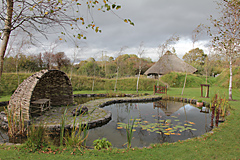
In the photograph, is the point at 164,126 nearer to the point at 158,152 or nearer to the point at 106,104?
the point at 158,152

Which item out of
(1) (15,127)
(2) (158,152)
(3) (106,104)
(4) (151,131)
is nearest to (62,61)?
(3) (106,104)

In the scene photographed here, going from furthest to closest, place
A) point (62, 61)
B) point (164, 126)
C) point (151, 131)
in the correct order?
1. point (62, 61)
2. point (164, 126)
3. point (151, 131)

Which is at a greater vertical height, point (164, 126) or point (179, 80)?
point (179, 80)

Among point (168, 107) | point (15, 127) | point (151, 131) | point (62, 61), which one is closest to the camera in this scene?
point (15, 127)

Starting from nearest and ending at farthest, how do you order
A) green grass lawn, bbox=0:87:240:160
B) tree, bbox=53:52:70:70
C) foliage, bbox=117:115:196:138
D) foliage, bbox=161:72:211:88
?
green grass lawn, bbox=0:87:240:160
foliage, bbox=117:115:196:138
foliage, bbox=161:72:211:88
tree, bbox=53:52:70:70

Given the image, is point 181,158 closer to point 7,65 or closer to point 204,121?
point 204,121

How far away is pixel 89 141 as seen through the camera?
414cm

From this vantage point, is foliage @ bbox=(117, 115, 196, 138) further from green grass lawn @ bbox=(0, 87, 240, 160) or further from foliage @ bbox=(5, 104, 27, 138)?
foliage @ bbox=(5, 104, 27, 138)

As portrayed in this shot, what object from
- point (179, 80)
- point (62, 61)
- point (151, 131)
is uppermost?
point (62, 61)

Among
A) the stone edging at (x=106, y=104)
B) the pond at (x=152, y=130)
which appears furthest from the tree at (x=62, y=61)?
the pond at (x=152, y=130)

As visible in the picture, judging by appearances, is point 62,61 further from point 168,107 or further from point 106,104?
point 168,107

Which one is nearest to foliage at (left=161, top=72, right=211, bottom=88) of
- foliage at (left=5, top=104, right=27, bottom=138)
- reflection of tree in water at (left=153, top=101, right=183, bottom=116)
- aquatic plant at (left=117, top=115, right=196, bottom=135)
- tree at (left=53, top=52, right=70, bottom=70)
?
reflection of tree in water at (left=153, top=101, right=183, bottom=116)

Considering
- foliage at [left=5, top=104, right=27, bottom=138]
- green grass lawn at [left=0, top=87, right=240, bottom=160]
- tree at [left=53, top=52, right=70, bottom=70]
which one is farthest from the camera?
tree at [left=53, top=52, right=70, bottom=70]

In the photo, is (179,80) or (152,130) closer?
(152,130)
